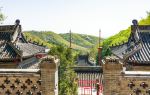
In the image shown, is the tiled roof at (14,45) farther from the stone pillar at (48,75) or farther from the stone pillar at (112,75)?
the stone pillar at (112,75)

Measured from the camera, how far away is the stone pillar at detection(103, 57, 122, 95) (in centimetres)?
889

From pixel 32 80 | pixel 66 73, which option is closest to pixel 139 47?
pixel 66 73

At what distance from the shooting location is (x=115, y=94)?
354 inches

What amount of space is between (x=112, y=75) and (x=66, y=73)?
1118cm

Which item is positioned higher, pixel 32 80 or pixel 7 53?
pixel 7 53

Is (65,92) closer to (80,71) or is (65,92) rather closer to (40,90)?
(40,90)

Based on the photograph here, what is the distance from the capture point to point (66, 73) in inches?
786

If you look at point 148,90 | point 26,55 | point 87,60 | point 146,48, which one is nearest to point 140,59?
point 146,48

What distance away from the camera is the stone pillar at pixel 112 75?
8891 millimetres

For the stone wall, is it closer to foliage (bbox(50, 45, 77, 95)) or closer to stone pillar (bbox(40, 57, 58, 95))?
stone pillar (bbox(40, 57, 58, 95))

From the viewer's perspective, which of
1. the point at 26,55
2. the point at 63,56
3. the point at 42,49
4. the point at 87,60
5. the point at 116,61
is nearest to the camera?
the point at 116,61

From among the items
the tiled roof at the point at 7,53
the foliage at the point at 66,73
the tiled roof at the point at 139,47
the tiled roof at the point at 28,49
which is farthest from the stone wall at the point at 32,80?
the tiled roof at the point at 28,49

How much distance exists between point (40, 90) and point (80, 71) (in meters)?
33.7

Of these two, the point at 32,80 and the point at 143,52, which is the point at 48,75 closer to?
the point at 32,80
